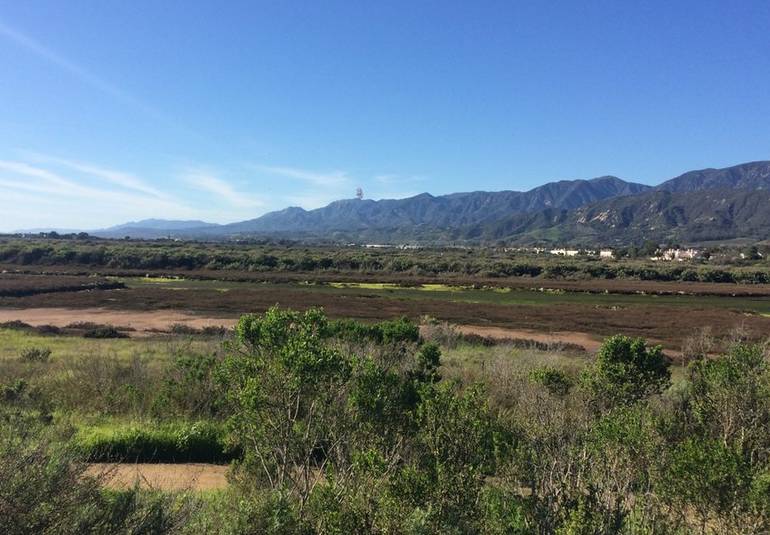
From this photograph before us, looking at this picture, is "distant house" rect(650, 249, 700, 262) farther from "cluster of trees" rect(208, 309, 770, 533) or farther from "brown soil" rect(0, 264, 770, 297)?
"cluster of trees" rect(208, 309, 770, 533)

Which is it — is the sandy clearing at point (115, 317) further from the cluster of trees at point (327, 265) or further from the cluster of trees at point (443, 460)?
the cluster of trees at point (327, 265)

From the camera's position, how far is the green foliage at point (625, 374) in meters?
12.2

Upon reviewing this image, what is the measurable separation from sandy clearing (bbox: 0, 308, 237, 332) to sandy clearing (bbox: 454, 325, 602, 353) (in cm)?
1951

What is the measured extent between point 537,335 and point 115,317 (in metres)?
35.2

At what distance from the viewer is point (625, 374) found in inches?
499

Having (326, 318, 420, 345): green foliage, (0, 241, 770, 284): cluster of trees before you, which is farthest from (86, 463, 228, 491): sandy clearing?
(0, 241, 770, 284): cluster of trees

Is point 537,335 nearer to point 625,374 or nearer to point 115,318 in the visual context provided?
point 625,374

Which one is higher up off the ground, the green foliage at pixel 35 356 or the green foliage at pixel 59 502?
the green foliage at pixel 59 502

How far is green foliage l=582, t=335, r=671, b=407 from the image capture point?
12195 mm

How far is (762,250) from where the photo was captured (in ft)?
458

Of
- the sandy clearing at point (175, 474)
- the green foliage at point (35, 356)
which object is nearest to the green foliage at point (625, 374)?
the sandy clearing at point (175, 474)

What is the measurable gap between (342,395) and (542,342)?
2939 centimetres

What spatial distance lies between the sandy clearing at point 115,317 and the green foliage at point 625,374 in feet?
103

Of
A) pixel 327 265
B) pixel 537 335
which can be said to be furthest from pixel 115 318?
pixel 327 265
